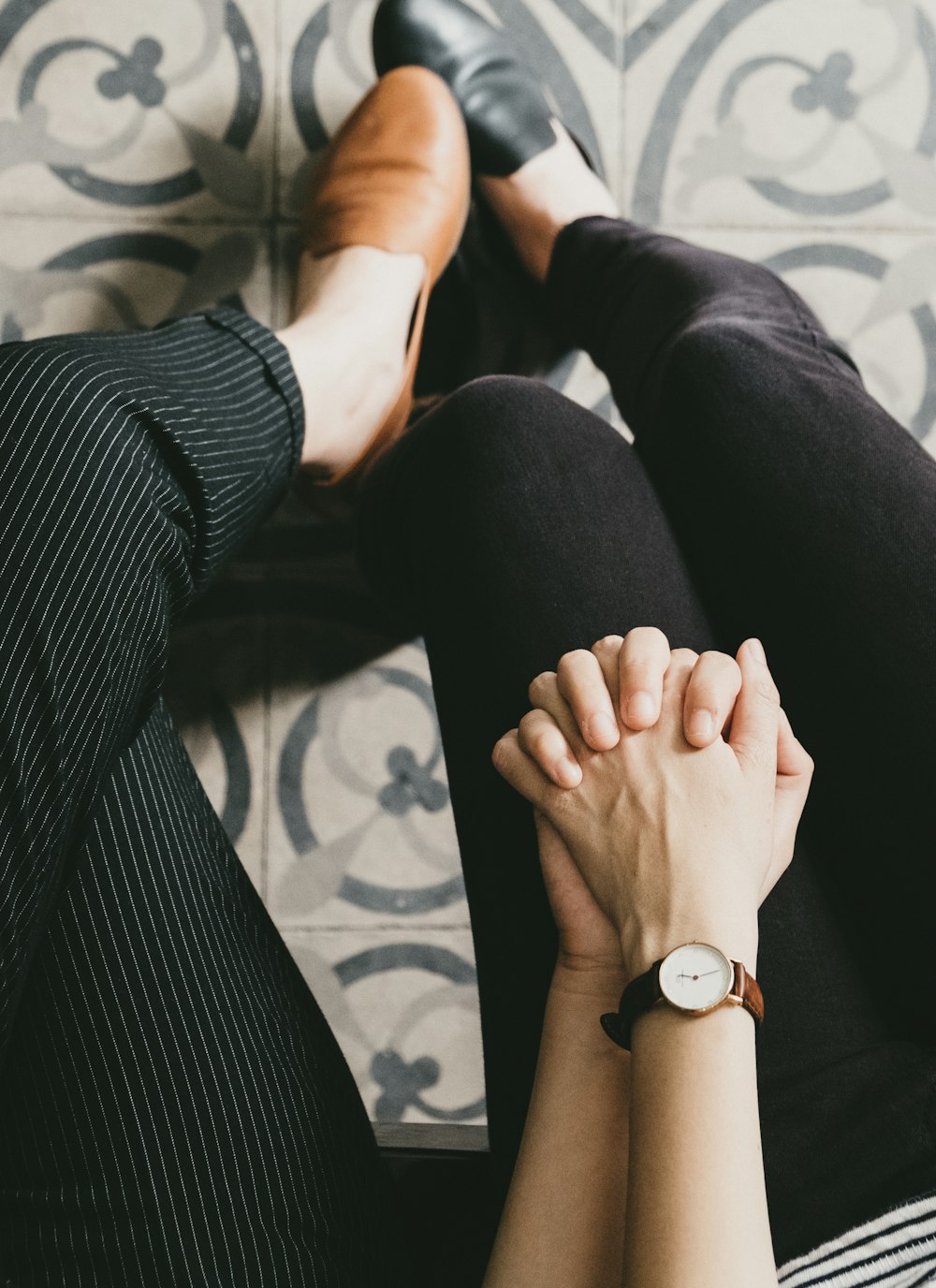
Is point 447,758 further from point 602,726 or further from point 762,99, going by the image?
point 762,99

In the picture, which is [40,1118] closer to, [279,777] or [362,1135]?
[362,1135]

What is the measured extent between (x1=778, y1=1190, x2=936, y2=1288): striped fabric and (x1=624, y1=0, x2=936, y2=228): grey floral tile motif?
78 centimetres

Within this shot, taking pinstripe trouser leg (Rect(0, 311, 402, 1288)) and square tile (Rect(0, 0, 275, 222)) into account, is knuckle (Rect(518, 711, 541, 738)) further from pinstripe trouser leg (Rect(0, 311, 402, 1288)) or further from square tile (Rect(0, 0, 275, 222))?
square tile (Rect(0, 0, 275, 222))

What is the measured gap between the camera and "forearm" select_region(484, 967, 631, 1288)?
399mm

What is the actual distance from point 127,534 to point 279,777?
405 millimetres

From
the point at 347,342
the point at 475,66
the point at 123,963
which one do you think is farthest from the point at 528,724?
the point at 475,66

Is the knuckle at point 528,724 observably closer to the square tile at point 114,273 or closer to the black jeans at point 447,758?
the black jeans at point 447,758

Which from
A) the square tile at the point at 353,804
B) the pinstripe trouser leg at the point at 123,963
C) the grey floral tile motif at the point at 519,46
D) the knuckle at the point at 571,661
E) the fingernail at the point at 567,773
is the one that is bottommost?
the square tile at the point at 353,804

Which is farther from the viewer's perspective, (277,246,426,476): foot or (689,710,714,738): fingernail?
(277,246,426,476): foot

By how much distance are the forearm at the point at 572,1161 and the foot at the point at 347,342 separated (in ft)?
1.46

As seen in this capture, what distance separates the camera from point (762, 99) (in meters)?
0.91

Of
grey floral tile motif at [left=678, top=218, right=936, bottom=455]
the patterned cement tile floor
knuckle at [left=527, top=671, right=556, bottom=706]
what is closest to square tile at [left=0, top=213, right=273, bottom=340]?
the patterned cement tile floor

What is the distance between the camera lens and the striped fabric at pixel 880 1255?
0.41 metres

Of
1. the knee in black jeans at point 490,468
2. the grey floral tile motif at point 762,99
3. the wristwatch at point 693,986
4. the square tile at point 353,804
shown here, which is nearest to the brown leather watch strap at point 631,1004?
the wristwatch at point 693,986
